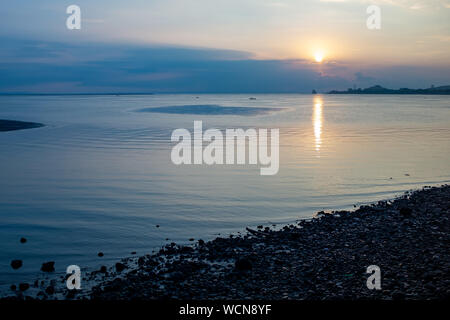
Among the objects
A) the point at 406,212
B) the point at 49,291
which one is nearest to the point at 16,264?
the point at 49,291

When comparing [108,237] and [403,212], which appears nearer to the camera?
[108,237]

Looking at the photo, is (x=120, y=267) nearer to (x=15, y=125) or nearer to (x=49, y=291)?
(x=49, y=291)

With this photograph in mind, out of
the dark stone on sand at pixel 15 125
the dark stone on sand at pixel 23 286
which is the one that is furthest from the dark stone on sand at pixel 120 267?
the dark stone on sand at pixel 15 125

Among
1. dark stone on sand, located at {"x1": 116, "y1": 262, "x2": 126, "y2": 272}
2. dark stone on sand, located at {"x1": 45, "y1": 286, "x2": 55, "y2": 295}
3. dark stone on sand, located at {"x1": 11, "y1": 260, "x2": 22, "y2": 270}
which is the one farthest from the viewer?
dark stone on sand, located at {"x1": 11, "y1": 260, "x2": 22, "y2": 270}

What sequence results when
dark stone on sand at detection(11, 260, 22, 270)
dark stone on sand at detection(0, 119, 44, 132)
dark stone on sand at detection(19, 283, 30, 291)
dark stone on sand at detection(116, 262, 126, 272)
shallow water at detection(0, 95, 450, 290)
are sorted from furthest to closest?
dark stone on sand at detection(0, 119, 44, 132) < shallow water at detection(0, 95, 450, 290) < dark stone on sand at detection(11, 260, 22, 270) < dark stone on sand at detection(116, 262, 126, 272) < dark stone on sand at detection(19, 283, 30, 291)

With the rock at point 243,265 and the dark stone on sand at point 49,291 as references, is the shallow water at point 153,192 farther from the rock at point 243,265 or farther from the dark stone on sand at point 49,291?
the rock at point 243,265

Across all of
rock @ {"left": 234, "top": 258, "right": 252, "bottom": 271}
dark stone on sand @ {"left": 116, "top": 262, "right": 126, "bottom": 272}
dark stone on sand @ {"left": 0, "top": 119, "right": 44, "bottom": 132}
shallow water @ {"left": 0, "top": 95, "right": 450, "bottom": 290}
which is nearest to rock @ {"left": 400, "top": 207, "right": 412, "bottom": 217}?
shallow water @ {"left": 0, "top": 95, "right": 450, "bottom": 290}

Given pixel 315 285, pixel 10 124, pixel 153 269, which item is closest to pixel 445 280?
pixel 315 285

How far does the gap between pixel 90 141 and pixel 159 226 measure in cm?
2669

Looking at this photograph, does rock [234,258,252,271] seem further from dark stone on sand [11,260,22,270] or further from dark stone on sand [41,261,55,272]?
dark stone on sand [11,260,22,270]
